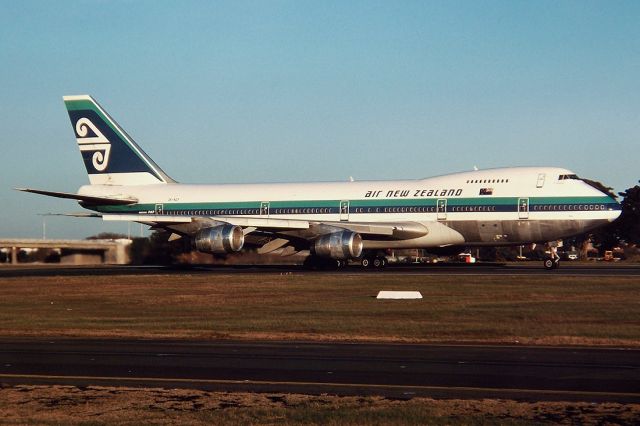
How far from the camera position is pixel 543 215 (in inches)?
2119

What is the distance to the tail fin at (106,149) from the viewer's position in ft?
221

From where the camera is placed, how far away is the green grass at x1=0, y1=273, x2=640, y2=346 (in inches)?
966

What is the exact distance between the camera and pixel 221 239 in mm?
55156

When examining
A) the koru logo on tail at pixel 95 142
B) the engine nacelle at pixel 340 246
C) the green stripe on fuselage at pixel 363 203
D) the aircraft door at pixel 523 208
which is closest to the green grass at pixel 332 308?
the engine nacelle at pixel 340 246

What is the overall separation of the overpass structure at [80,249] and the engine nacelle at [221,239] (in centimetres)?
1663

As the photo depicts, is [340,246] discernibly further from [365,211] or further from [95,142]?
[95,142]

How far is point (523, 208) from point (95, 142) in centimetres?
3216

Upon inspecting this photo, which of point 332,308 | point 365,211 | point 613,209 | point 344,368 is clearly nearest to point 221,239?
point 365,211

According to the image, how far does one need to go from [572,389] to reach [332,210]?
149 feet

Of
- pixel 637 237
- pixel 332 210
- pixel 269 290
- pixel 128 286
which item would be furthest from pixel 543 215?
pixel 637 237

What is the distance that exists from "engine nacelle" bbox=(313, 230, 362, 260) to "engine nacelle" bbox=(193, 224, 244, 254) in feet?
16.1

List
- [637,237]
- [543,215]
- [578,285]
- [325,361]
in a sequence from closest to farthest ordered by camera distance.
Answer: [325,361], [578,285], [543,215], [637,237]

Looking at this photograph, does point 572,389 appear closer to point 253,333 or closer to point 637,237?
point 253,333

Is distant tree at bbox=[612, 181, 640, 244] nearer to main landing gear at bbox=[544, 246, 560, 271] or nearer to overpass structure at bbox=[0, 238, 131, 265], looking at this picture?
main landing gear at bbox=[544, 246, 560, 271]
